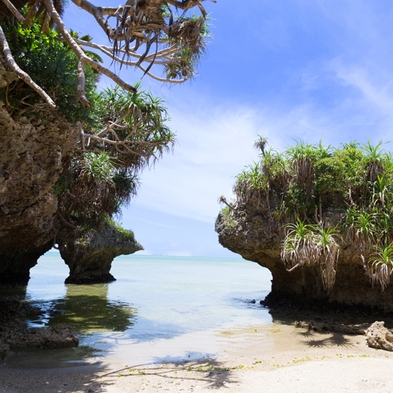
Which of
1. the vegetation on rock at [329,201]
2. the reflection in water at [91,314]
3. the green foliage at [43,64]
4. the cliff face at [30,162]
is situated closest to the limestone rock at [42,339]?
the reflection in water at [91,314]

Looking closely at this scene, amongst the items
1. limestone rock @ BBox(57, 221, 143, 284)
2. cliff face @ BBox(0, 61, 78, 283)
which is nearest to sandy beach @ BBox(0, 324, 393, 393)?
cliff face @ BBox(0, 61, 78, 283)

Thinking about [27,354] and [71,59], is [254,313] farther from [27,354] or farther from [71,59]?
[71,59]

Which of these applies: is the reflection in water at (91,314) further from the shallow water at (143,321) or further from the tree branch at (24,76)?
the tree branch at (24,76)

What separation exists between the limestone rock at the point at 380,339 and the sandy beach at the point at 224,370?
0.62 ft

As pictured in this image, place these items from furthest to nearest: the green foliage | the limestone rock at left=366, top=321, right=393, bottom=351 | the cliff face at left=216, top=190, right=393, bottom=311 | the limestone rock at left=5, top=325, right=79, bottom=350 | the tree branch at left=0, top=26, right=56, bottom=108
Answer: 1. the cliff face at left=216, top=190, right=393, bottom=311
2. the limestone rock at left=366, top=321, right=393, bottom=351
3. the limestone rock at left=5, top=325, right=79, bottom=350
4. the green foliage
5. the tree branch at left=0, top=26, right=56, bottom=108

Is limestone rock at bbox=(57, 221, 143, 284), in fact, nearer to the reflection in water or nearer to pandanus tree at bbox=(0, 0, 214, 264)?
the reflection in water

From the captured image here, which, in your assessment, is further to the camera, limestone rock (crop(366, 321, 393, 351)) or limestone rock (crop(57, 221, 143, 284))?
limestone rock (crop(57, 221, 143, 284))

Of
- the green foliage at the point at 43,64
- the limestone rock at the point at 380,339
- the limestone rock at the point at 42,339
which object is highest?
the green foliage at the point at 43,64

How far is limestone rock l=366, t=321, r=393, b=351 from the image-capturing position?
274 inches

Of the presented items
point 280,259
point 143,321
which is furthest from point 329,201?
point 143,321

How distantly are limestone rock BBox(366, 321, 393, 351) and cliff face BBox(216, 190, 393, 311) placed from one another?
2.08 m

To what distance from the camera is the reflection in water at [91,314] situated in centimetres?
899

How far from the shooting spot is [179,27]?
557 centimetres

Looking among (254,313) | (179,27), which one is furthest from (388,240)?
(179,27)
